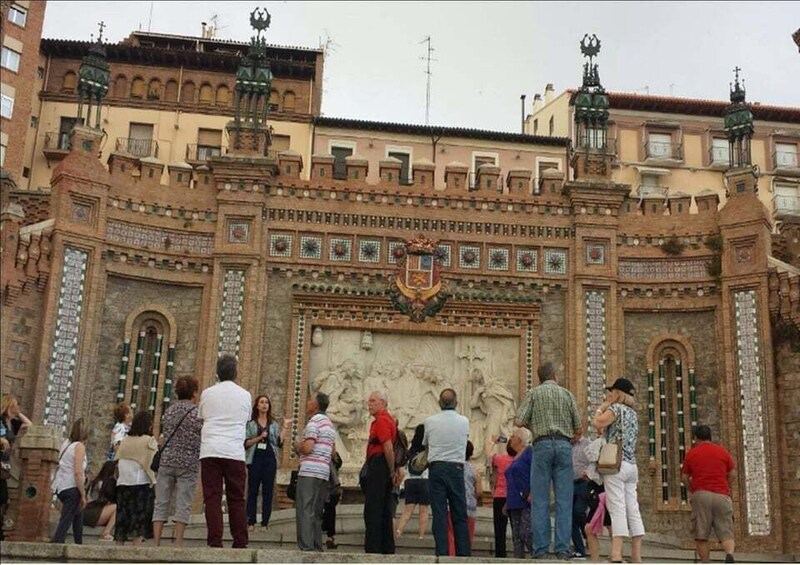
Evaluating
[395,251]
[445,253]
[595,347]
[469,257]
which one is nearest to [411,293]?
[395,251]

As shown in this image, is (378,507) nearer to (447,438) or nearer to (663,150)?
(447,438)

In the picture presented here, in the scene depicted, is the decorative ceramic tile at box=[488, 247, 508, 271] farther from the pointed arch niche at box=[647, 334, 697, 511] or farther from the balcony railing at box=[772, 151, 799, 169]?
the balcony railing at box=[772, 151, 799, 169]

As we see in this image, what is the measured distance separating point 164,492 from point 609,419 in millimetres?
5515

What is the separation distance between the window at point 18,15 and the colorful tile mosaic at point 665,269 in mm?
26787

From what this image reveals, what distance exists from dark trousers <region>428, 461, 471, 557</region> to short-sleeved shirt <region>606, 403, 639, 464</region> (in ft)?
6.33

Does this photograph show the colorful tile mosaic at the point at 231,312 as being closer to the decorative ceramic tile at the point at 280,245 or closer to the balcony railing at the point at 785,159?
the decorative ceramic tile at the point at 280,245

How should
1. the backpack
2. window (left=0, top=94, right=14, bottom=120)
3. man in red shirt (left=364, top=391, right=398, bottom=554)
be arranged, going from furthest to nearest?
window (left=0, top=94, right=14, bottom=120)
the backpack
man in red shirt (left=364, top=391, right=398, bottom=554)

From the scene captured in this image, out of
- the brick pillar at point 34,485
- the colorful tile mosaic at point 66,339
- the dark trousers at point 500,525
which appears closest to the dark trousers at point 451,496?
the dark trousers at point 500,525

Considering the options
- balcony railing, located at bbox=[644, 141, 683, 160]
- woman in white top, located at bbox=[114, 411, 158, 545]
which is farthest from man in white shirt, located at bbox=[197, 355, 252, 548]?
balcony railing, located at bbox=[644, 141, 683, 160]

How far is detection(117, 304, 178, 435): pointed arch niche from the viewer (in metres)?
24.4

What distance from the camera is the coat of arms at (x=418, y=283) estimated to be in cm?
2520

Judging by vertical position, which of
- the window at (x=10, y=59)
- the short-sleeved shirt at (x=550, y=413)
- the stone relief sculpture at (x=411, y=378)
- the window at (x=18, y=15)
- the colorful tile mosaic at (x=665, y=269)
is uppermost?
the window at (x=18, y=15)

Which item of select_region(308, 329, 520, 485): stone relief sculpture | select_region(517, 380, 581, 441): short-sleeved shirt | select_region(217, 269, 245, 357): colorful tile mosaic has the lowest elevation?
select_region(517, 380, 581, 441): short-sleeved shirt

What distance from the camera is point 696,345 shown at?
82.8ft
